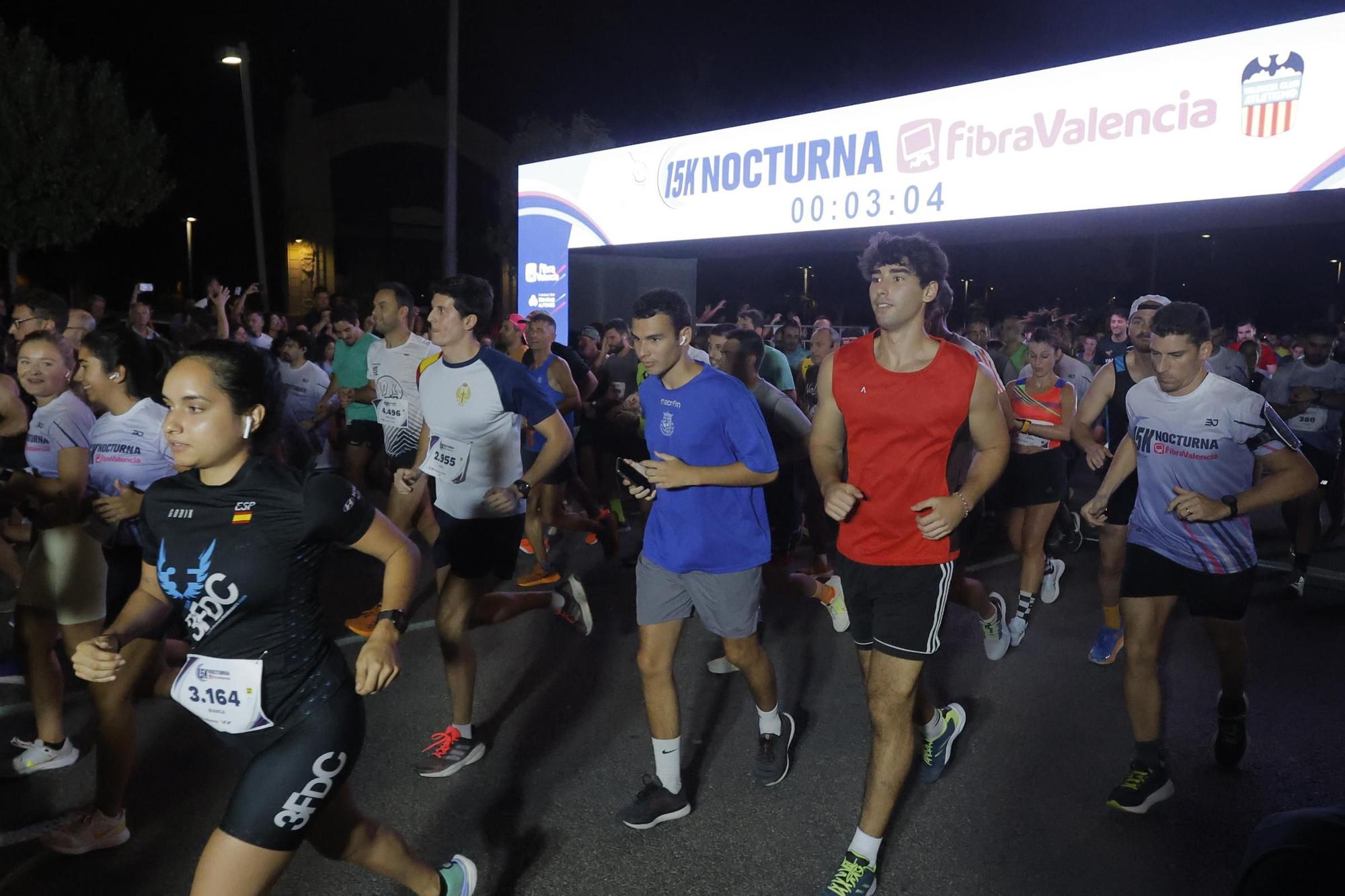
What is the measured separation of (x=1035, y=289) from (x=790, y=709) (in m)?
39.9

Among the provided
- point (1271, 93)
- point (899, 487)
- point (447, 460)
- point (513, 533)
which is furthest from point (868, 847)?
point (1271, 93)

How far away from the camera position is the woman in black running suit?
7.54ft

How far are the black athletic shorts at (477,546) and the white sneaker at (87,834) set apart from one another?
1.57 m

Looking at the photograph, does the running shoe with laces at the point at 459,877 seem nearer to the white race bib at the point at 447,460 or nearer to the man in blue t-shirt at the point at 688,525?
the man in blue t-shirt at the point at 688,525

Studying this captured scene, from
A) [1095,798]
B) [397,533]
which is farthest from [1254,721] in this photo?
[397,533]

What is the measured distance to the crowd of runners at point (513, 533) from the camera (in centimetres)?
238

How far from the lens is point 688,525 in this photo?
3.81 metres

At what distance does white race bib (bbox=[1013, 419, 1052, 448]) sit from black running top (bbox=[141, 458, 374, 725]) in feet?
16.5

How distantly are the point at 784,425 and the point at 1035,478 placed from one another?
1911 millimetres

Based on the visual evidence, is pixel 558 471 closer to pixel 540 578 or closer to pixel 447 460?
pixel 540 578

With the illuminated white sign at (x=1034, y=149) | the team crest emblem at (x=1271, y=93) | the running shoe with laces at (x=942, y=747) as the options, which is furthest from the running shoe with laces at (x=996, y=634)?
the team crest emblem at (x=1271, y=93)

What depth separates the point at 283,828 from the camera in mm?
2301

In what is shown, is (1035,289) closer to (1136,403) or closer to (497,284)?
(497,284)

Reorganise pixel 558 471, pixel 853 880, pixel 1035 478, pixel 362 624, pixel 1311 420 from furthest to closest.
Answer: pixel 1311 420 → pixel 558 471 → pixel 1035 478 → pixel 362 624 → pixel 853 880
